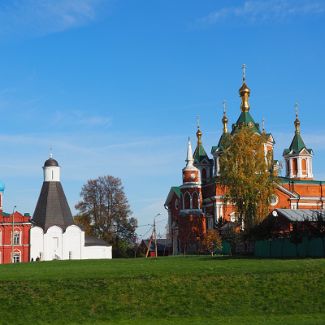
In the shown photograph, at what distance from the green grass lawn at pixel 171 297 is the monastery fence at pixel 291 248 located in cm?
893

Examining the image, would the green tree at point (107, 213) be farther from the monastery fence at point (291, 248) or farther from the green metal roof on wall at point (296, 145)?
the monastery fence at point (291, 248)

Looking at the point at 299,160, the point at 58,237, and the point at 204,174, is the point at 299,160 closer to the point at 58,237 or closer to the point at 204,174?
the point at 204,174

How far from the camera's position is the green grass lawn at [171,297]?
20.3m

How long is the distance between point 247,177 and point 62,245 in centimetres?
2494

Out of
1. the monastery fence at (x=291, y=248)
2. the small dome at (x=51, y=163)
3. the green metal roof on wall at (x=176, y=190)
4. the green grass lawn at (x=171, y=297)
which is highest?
the small dome at (x=51, y=163)

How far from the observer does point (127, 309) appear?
2109 centimetres

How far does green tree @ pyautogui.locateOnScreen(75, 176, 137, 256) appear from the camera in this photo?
234 ft

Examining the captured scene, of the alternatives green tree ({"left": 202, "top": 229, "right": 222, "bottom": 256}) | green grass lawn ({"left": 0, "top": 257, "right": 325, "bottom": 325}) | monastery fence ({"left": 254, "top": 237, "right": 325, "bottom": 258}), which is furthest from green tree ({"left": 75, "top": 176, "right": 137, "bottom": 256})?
green grass lawn ({"left": 0, "top": 257, "right": 325, "bottom": 325})

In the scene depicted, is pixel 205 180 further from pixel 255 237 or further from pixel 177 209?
pixel 255 237

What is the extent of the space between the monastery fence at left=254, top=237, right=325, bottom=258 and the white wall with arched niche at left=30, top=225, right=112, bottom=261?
30239 millimetres

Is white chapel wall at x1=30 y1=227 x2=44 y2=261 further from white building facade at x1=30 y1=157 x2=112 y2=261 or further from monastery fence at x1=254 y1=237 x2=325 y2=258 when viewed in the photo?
monastery fence at x1=254 y1=237 x2=325 y2=258

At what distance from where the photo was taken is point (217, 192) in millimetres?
63125

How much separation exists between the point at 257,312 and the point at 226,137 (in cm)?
3089

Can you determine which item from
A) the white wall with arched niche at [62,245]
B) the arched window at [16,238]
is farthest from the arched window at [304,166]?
the arched window at [16,238]
